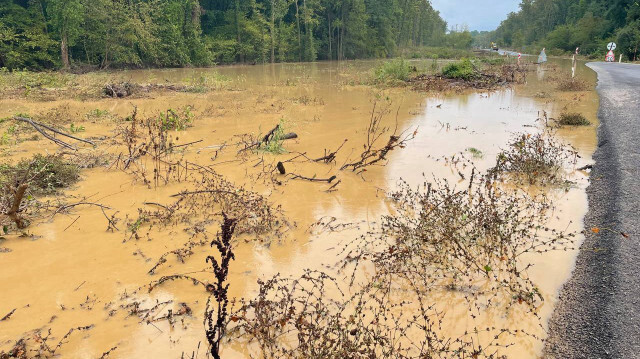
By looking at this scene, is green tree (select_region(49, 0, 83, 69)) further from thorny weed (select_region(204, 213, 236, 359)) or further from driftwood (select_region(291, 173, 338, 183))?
thorny weed (select_region(204, 213, 236, 359))

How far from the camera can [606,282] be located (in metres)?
3.58

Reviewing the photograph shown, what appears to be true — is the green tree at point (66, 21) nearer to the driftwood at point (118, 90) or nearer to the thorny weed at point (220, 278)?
the driftwood at point (118, 90)

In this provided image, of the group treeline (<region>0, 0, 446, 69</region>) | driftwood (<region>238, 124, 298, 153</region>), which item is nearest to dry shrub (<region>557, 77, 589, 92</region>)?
driftwood (<region>238, 124, 298, 153</region>)

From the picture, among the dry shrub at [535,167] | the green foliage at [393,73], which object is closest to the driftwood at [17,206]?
the dry shrub at [535,167]

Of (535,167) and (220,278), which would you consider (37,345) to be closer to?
(220,278)

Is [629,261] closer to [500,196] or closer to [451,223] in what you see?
[451,223]

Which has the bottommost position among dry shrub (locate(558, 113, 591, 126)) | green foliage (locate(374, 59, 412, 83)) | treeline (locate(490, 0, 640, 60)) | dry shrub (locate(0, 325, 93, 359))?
dry shrub (locate(0, 325, 93, 359))

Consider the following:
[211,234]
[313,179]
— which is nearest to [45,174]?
[211,234]

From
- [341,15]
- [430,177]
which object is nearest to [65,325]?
[430,177]

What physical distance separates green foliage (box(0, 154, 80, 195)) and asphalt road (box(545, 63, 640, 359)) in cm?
657

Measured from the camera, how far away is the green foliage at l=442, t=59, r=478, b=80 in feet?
68.8

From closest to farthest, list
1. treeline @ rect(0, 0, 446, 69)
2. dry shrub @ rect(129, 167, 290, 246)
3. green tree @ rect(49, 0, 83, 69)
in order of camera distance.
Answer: dry shrub @ rect(129, 167, 290, 246)
green tree @ rect(49, 0, 83, 69)
treeline @ rect(0, 0, 446, 69)

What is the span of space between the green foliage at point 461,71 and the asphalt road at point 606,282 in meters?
15.2

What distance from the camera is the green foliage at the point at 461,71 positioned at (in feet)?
68.8
